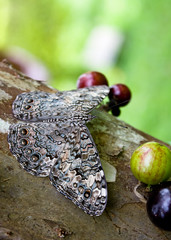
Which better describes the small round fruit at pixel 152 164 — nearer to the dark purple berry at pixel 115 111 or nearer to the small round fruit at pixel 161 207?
the small round fruit at pixel 161 207

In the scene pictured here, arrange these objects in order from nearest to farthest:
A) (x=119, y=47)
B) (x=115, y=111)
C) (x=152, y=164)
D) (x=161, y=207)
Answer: (x=161, y=207)
(x=152, y=164)
(x=115, y=111)
(x=119, y=47)

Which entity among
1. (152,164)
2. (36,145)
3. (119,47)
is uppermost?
(152,164)

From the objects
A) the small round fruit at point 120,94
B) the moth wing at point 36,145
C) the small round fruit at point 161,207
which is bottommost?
the moth wing at point 36,145

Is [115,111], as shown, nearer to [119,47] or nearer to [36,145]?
[36,145]

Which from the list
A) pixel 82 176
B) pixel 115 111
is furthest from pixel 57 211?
pixel 115 111

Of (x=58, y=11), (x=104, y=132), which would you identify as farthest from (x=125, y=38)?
(x=104, y=132)

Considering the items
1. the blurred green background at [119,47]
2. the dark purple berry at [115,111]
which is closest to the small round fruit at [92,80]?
the dark purple berry at [115,111]

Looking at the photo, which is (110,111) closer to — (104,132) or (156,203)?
(104,132)
